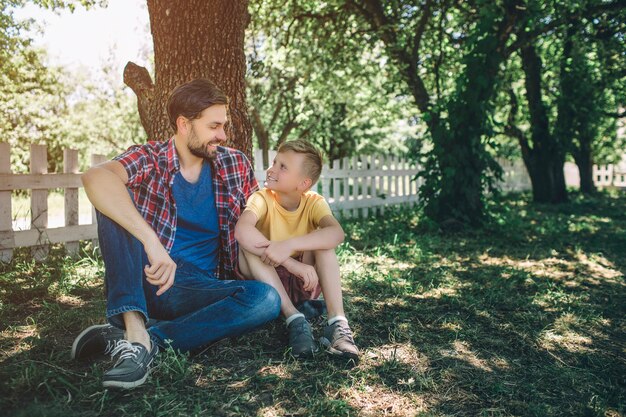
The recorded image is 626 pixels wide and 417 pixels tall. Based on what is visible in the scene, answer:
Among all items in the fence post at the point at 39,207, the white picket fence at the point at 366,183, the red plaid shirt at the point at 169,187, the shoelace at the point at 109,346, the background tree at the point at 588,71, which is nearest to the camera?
the shoelace at the point at 109,346

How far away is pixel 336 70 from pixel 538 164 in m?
6.17

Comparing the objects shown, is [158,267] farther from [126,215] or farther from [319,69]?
[319,69]

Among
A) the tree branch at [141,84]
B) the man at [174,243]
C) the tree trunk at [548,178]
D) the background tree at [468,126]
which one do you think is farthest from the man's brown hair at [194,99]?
the tree trunk at [548,178]

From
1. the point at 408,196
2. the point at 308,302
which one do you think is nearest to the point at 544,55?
the point at 408,196

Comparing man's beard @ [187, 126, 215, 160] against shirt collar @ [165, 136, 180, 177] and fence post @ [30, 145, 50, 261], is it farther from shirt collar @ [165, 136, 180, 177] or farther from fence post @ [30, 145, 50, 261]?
fence post @ [30, 145, 50, 261]

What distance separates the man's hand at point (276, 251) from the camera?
2.74m

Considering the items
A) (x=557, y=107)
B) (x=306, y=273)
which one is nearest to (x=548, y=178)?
(x=557, y=107)

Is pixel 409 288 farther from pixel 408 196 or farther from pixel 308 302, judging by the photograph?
pixel 408 196

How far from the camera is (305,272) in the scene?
282cm

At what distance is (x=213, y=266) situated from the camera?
9.80 ft

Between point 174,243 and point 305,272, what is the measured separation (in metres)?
0.75

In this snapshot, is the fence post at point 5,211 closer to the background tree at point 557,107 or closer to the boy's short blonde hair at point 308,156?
the boy's short blonde hair at point 308,156

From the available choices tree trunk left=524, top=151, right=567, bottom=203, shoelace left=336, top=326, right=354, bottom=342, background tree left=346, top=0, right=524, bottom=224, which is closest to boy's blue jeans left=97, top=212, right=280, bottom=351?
shoelace left=336, top=326, right=354, bottom=342

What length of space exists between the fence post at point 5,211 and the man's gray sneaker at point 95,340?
3.04 m
